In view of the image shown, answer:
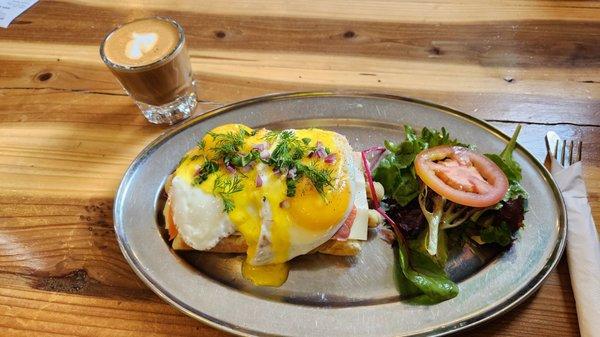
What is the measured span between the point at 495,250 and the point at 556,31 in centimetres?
159

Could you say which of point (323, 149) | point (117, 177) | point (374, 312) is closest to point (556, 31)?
point (323, 149)

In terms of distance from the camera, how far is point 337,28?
2998 mm

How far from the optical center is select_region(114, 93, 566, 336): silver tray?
68.1 inches

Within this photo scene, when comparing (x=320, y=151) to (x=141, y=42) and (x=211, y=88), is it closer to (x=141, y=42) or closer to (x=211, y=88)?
(x=211, y=88)

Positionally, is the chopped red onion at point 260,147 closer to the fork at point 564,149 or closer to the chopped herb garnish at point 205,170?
the chopped herb garnish at point 205,170

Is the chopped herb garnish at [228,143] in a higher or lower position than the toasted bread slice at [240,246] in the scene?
higher

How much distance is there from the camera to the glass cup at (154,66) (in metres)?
2.38

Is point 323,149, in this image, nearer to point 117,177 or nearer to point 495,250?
point 495,250

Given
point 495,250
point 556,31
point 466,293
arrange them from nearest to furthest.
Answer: point 466,293 < point 495,250 < point 556,31

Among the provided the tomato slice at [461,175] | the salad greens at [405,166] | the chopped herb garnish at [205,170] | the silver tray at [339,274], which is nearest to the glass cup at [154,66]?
A: the silver tray at [339,274]

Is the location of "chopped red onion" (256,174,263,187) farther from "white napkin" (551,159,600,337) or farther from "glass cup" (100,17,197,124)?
"white napkin" (551,159,600,337)

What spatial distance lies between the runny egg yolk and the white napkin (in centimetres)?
85

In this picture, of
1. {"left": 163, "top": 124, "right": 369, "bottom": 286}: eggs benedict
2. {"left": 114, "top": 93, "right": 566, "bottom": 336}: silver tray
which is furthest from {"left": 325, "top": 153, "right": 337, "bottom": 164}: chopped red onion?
{"left": 114, "top": 93, "right": 566, "bottom": 336}: silver tray

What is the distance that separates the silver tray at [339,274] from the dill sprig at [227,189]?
0.26 metres
